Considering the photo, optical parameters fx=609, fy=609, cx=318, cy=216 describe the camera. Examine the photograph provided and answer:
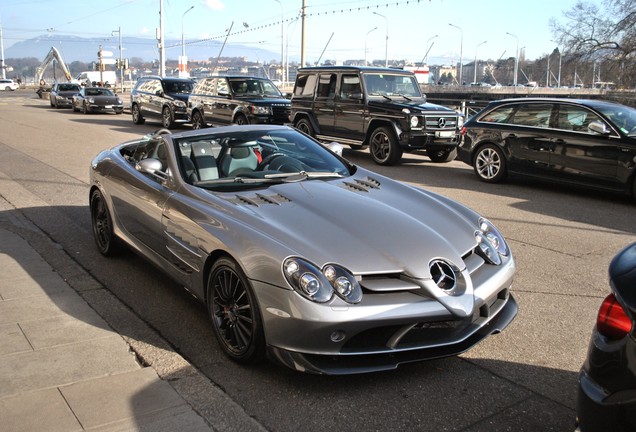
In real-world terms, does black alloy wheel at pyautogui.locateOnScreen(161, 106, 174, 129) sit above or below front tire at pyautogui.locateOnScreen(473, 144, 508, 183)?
above

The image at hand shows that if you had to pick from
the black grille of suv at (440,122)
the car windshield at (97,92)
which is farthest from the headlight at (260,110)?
the car windshield at (97,92)

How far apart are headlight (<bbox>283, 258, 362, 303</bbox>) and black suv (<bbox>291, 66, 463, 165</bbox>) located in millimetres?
9391

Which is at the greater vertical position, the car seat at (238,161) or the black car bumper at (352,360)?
the car seat at (238,161)

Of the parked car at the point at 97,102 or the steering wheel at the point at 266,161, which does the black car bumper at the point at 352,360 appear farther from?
the parked car at the point at 97,102

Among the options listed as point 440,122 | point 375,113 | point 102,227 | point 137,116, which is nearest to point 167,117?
point 137,116

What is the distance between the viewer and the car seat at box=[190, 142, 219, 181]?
483 centimetres

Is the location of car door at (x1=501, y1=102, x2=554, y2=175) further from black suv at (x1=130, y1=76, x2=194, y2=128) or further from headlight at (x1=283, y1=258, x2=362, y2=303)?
black suv at (x1=130, y1=76, x2=194, y2=128)

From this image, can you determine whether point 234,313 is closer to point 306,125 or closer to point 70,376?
point 70,376

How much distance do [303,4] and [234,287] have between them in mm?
30057

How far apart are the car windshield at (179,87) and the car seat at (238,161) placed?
62.2 ft

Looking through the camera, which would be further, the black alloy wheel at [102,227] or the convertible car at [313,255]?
the black alloy wheel at [102,227]

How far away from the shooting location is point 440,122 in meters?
13.1

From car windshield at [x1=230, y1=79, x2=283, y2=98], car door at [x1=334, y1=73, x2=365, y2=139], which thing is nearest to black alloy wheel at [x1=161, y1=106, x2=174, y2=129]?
car windshield at [x1=230, y1=79, x2=283, y2=98]

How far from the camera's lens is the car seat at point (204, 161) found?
4.83 meters
